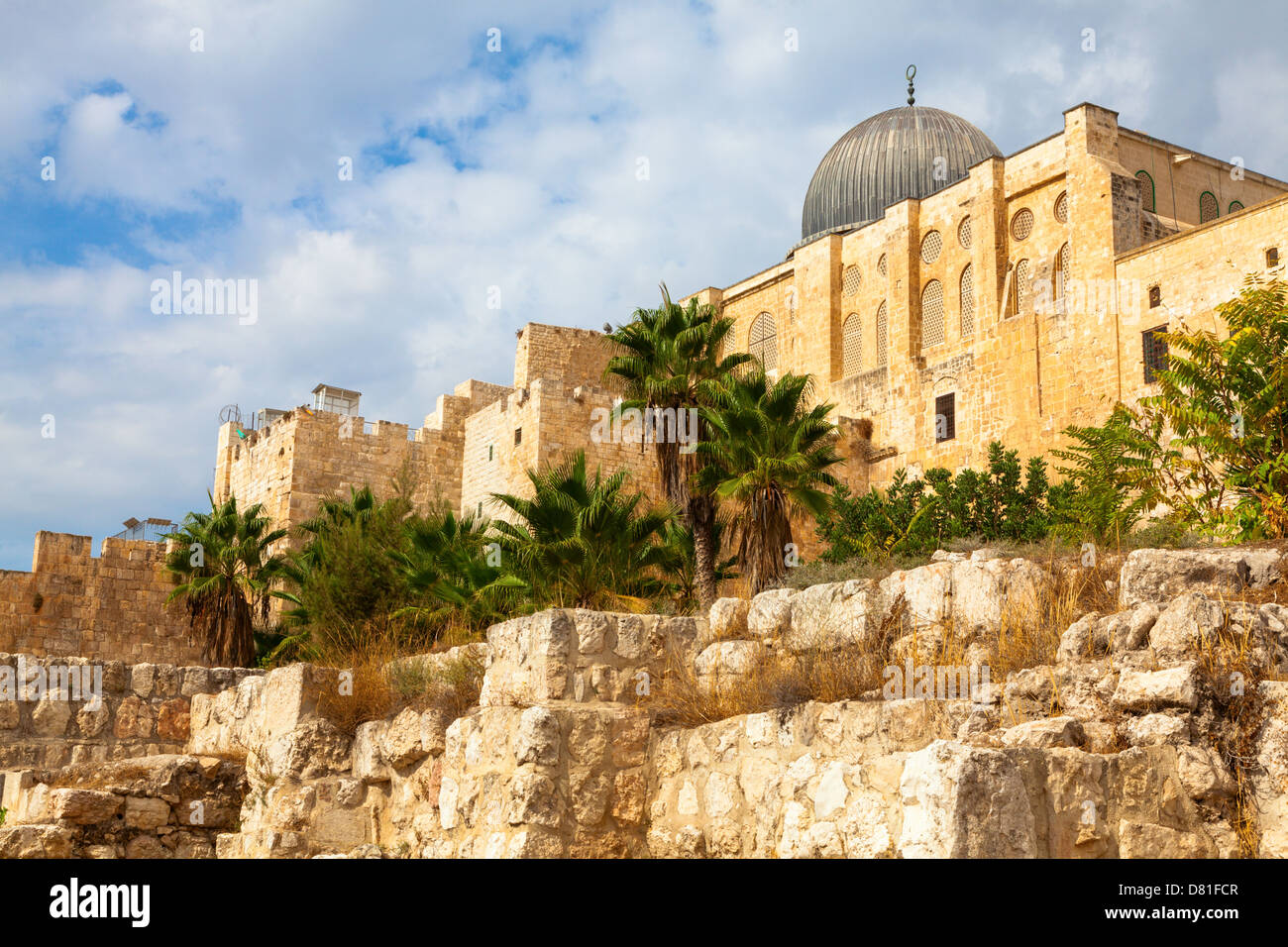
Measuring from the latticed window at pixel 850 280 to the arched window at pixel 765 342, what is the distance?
292cm

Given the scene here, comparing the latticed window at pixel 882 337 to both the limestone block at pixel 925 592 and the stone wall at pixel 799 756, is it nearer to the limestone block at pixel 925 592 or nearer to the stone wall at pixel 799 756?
the stone wall at pixel 799 756

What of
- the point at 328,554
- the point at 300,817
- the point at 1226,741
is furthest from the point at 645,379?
the point at 1226,741

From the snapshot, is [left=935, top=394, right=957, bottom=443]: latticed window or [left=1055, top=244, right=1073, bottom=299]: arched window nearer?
[left=1055, top=244, right=1073, bottom=299]: arched window

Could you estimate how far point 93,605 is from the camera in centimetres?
2758

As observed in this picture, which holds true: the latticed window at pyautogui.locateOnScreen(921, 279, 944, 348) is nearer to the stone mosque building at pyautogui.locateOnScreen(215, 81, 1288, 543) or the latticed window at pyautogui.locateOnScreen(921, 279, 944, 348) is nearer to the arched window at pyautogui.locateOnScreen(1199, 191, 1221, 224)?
the stone mosque building at pyautogui.locateOnScreen(215, 81, 1288, 543)

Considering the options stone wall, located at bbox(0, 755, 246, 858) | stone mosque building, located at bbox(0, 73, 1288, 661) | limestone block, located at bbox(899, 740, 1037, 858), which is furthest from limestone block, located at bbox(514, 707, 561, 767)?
stone mosque building, located at bbox(0, 73, 1288, 661)

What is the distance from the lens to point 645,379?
2053cm

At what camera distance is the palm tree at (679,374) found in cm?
2009

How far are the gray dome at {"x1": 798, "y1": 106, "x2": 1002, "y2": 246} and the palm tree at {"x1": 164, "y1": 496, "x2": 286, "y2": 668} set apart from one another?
2004 cm

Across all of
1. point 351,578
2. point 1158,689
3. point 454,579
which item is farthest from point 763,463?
point 1158,689

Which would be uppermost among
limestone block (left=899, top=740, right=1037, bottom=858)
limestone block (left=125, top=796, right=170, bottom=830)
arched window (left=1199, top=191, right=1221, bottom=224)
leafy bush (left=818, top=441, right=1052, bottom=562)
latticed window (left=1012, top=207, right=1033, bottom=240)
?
arched window (left=1199, top=191, right=1221, bottom=224)

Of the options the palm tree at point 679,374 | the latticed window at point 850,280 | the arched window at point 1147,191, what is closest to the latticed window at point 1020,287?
the arched window at point 1147,191

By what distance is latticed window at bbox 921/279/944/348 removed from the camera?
108 ft

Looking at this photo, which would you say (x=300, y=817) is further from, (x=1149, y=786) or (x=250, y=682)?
(x=1149, y=786)
